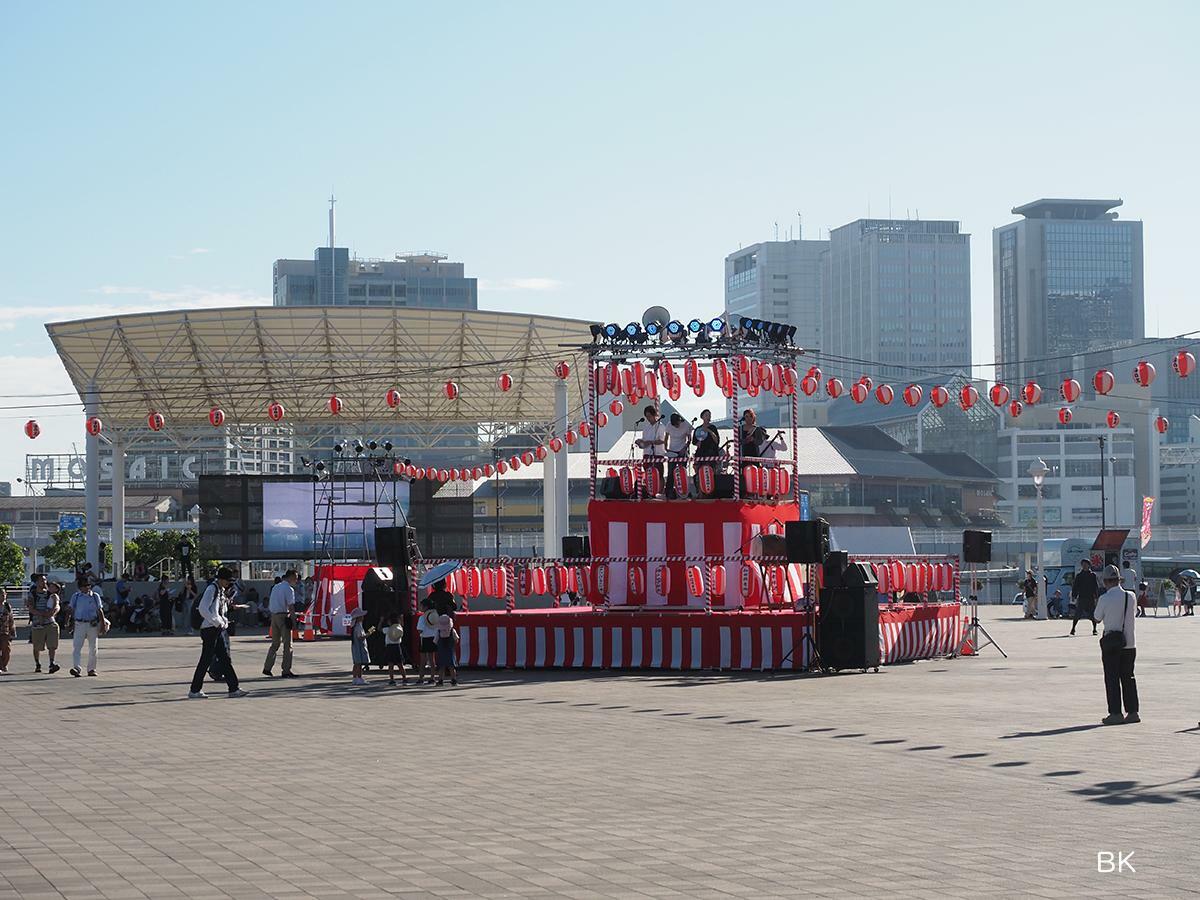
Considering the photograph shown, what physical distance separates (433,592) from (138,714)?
5308 millimetres

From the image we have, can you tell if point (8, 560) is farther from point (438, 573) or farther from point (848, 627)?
point (848, 627)

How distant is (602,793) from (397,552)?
14250mm

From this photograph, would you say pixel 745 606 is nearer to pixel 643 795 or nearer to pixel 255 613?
pixel 643 795

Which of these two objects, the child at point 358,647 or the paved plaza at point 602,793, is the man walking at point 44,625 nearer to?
the paved plaza at point 602,793

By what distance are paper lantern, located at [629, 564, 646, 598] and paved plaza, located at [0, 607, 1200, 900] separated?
567 cm

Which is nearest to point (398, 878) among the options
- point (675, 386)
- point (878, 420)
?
point (675, 386)

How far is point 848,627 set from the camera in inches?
971

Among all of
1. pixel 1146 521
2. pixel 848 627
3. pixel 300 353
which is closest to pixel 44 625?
pixel 848 627

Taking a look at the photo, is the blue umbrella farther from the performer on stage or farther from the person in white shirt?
the person in white shirt

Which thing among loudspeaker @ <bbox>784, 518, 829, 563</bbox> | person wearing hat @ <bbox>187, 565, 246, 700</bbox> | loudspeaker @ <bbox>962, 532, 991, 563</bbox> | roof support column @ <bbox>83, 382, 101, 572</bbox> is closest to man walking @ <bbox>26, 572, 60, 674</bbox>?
person wearing hat @ <bbox>187, 565, 246, 700</bbox>

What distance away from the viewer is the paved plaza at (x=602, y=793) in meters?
8.82

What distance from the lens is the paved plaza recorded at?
347 inches

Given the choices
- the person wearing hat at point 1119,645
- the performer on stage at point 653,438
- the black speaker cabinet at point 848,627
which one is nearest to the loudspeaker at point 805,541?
the black speaker cabinet at point 848,627

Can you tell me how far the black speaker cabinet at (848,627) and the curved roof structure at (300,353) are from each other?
2654 cm
